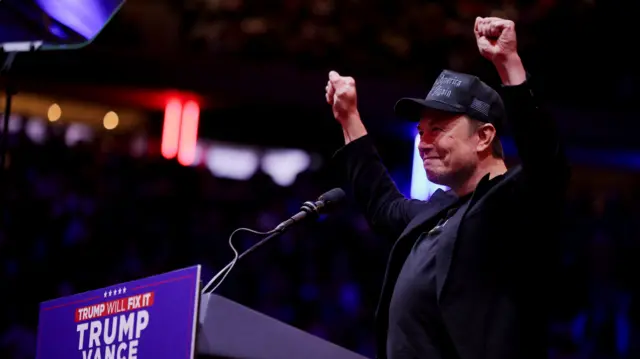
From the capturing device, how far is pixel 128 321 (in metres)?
2.12

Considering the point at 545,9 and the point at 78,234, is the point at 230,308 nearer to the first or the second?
the point at 78,234

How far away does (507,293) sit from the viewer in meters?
2.05

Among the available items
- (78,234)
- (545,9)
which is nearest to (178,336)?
(78,234)

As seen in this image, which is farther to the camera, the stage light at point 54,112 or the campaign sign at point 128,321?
the stage light at point 54,112

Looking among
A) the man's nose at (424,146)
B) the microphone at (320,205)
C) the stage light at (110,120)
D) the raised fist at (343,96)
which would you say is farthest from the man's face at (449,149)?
the stage light at (110,120)

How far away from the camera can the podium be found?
77.5 inches

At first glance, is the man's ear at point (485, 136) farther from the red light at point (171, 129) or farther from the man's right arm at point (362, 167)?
the red light at point (171, 129)

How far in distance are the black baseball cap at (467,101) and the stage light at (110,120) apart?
6.74 metres

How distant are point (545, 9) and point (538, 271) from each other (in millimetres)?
6823

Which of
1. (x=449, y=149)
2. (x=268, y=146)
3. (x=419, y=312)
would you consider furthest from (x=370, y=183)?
(x=268, y=146)

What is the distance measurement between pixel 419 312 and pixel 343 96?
29.5 inches

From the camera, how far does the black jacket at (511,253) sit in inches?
77.5

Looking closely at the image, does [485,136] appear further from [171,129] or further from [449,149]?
A: [171,129]

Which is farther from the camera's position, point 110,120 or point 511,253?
point 110,120
